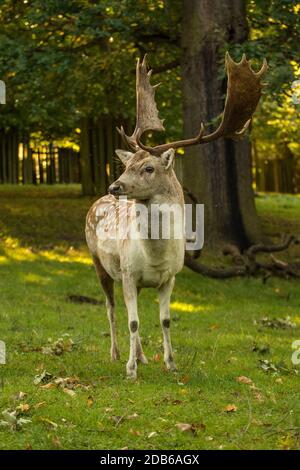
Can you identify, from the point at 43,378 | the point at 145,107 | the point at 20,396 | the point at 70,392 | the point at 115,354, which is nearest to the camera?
the point at 20,396

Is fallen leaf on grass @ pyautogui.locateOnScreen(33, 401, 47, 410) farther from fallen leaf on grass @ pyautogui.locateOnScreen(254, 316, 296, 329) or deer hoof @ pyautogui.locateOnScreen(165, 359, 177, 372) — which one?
fallen leaf on grass @ pyautogui.locateOnScreen(254, 316, 296, 329)

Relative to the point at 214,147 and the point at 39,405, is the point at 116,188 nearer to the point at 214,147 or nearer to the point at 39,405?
the point at 39,405

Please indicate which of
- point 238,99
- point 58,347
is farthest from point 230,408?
point 238,99

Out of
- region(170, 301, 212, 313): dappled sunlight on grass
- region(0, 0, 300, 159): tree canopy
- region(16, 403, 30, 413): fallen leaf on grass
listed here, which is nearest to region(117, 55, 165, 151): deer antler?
region(16, 403, 30, 413): fallen leaf on grass

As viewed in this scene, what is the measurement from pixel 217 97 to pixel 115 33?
8.93 feet

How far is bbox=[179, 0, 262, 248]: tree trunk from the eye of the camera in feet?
56.0

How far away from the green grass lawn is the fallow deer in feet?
2.15

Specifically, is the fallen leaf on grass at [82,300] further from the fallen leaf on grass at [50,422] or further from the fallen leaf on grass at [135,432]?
the fallen leaf on grass at [135,432]

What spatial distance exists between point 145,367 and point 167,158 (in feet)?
7.09

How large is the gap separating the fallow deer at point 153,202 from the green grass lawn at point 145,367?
0.66 meters

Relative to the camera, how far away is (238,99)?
8.97 m

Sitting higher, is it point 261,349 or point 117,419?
point 117,419

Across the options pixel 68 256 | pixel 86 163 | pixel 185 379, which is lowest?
pixel 185 379
